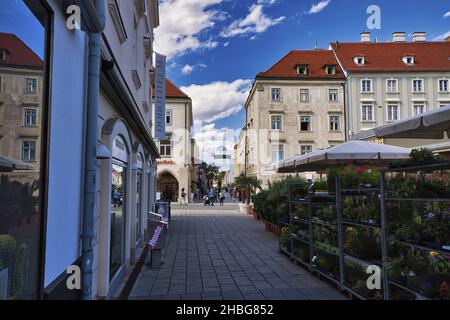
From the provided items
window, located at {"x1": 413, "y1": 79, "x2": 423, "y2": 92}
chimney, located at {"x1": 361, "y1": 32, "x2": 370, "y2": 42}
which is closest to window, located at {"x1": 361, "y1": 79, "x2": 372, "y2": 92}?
window, located at {"x1": 413, "y1": 79, "x2": 423, "y2": 92}

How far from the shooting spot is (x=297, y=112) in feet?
129

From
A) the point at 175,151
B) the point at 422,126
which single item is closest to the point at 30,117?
the point at 422,126

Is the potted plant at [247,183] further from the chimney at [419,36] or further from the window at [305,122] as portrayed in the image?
the chimney at [419,36]

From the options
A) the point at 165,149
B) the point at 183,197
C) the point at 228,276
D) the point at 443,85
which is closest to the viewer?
the point at 228,276

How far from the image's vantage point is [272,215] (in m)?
14.1

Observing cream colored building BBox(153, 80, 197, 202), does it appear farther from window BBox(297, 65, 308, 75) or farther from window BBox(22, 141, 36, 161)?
window BBox(22, 141, 36, 161)

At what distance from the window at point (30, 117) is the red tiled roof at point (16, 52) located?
30cm

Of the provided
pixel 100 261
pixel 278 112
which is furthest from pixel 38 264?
pixel 278 112

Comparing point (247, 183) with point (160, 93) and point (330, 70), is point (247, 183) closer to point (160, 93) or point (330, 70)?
point (160, 93)

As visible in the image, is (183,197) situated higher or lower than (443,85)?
lower

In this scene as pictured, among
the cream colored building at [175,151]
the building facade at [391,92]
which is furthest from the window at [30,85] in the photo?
the building facade at [391,92]

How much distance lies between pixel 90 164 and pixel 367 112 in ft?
126

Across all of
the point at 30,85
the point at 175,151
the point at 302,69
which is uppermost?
the point at 302,69

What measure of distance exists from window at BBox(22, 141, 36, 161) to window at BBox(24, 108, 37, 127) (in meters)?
0.13
